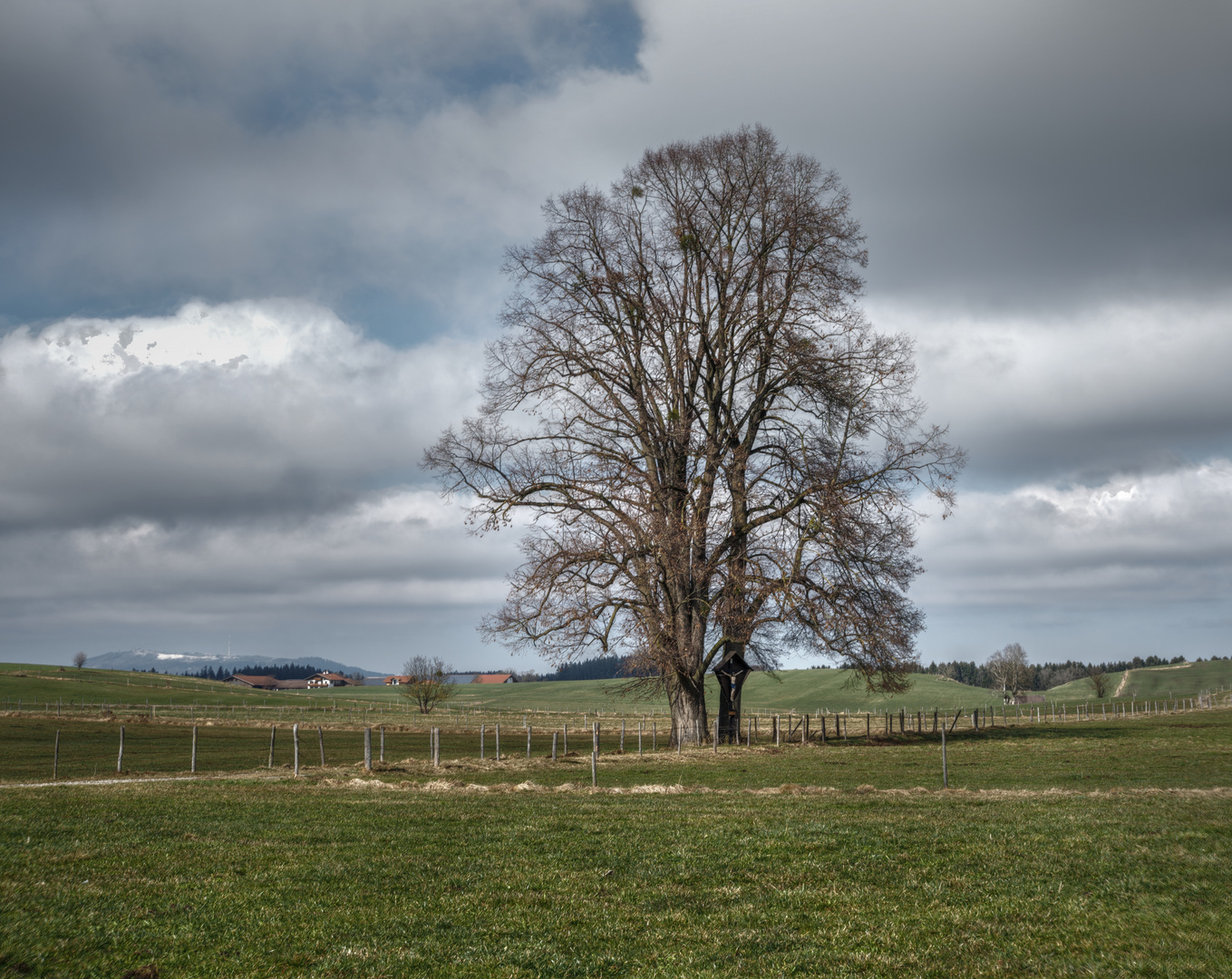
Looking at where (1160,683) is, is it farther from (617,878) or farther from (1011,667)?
(617,878)

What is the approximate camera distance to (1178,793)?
66.6 ft

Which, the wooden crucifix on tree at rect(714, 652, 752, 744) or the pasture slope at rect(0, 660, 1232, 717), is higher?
the wooden crucifix on tree at rect(714, 652, 752, 744)

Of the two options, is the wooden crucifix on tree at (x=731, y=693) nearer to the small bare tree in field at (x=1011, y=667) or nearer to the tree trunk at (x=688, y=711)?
the tree trunk at (x=688, y=711)

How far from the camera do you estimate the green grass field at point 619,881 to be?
26.6ft

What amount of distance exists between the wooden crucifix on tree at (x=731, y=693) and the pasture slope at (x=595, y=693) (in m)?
56.2

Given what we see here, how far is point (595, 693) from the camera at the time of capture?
153 m

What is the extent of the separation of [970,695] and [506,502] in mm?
103383

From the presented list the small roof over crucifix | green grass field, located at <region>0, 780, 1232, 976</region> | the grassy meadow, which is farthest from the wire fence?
green grass field, located at <region>0, 780, 1232, 976</region>

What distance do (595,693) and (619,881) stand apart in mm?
145077

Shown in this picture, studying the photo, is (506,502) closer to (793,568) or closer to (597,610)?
(597,610)

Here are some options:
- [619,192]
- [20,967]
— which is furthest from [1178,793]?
[619,192]

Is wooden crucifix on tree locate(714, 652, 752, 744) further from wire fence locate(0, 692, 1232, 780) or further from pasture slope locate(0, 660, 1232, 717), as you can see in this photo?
pasture slope locate(0, 660, 1232, 717)

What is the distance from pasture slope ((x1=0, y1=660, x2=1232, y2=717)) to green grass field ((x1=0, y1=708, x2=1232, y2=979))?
260 ft

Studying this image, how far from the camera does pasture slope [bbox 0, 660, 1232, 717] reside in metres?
111
